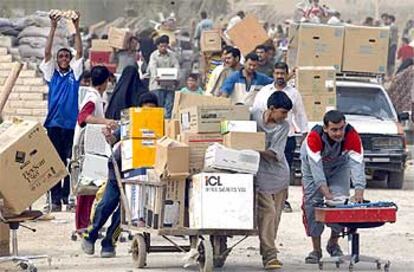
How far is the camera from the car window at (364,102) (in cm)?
2300

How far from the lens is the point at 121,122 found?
13773 millimetres

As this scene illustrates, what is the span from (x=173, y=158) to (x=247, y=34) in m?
16.3

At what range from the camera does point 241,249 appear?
1510cm

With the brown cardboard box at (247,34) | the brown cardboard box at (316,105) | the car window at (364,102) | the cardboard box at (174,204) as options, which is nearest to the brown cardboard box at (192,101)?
the cardboard box at (174,204)

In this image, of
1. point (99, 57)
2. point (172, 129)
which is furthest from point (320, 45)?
point (172, 129)

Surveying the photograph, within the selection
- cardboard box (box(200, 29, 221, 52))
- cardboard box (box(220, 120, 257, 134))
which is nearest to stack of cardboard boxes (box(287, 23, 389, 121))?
cardboard box (box(200, 29, 221, 52))

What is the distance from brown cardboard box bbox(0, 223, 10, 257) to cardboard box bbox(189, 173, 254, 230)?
7.09 feet

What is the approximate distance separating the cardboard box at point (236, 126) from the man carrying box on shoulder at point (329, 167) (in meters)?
A: 0.62

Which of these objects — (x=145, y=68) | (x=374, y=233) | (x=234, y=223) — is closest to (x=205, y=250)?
(x=234, y=223)

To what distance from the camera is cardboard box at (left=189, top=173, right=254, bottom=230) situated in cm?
1280

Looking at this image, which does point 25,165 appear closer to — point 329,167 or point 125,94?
point 125,94

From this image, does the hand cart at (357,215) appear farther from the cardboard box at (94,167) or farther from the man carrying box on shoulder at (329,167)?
the cardboard box at (94,167)

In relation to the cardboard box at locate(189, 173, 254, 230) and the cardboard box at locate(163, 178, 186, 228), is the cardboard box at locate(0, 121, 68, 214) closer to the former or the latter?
the cardboard box at locate(163, 178, 186, 228)

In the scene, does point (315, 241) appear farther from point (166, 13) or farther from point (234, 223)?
point (166, 13)
